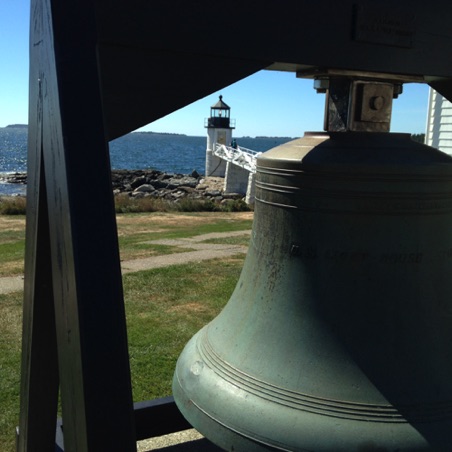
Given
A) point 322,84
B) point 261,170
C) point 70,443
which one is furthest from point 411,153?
point 70,443

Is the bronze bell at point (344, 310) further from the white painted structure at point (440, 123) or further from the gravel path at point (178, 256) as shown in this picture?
the white painted structure at point (440, 123)

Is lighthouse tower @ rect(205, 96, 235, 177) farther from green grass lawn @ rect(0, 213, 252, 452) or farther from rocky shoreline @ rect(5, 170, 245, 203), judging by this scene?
green grass lawn @ rect(0, 213, 252, 452)

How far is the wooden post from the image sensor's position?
1301 mm

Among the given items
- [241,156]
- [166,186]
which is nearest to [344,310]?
[241,156]

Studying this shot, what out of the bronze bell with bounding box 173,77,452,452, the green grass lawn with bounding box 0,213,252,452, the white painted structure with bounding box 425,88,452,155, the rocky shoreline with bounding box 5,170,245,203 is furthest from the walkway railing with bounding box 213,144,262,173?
the bronze bell with bounding box 173,77,452,452

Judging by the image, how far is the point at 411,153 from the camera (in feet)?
5.78

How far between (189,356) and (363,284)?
0.71 meters

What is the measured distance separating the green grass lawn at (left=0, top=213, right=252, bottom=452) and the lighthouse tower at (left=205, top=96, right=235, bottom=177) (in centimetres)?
3533

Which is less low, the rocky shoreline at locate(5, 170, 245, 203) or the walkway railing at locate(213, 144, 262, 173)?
the walkway railing at locate(213, 144, 262, 173)

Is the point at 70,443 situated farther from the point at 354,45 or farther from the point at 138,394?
the point at 138,394

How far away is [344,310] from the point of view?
1783mm

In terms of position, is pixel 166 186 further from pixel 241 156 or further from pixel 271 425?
pixel 271 425

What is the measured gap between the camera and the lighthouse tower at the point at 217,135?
156 ft

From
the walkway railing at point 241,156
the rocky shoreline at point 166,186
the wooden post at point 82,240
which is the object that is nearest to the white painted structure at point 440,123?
A: the wooden post at point 82,240
